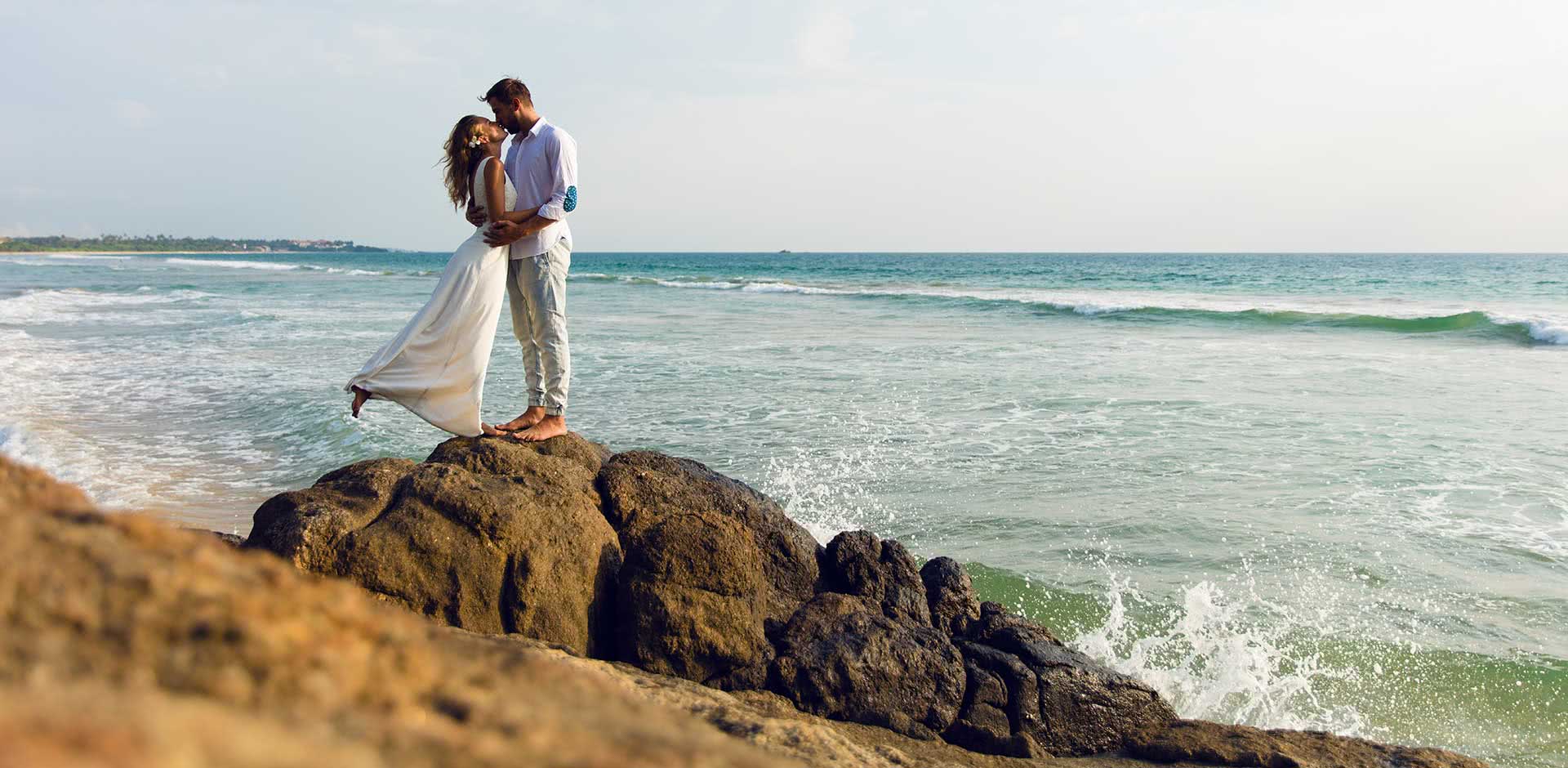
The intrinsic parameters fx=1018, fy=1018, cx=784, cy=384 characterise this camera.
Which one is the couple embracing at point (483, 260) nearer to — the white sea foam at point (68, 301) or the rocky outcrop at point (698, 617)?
the rocky outcrop at point (698, 617)

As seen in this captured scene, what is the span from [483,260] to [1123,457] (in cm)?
604

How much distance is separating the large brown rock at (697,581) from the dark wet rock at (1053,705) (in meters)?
0.90

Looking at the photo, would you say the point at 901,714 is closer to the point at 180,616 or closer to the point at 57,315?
the point at 180,616

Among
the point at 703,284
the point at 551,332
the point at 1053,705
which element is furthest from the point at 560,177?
the point at 703,284

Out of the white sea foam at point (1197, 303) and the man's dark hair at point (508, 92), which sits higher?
the man's dark hair at point (508, 92)

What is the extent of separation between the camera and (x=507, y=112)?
5.66 metres

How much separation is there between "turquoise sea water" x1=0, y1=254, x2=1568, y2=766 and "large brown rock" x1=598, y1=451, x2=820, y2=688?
1.83m

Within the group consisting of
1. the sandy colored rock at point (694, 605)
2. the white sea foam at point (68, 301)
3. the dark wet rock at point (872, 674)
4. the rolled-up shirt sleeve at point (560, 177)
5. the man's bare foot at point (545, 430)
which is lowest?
the dark wet rock at point (872, 674)

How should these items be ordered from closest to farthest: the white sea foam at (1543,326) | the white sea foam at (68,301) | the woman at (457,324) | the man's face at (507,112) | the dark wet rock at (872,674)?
the dark wet rock at (872,674), the woman at (457,324), the man's face at (507,112), the white sea foam at (1543,326), the white sea foam at (68,301)

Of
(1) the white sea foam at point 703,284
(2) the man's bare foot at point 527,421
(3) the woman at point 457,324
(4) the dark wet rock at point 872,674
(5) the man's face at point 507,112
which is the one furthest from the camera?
(1) the white sea foam at point 703,284

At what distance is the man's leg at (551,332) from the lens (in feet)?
18.7

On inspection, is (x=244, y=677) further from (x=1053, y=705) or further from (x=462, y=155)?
(x=462, y=155)

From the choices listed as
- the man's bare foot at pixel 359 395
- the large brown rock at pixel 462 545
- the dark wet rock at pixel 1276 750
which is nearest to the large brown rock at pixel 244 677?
the large brown rock at pixel 462 545

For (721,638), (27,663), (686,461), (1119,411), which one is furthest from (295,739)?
(1119,411)
